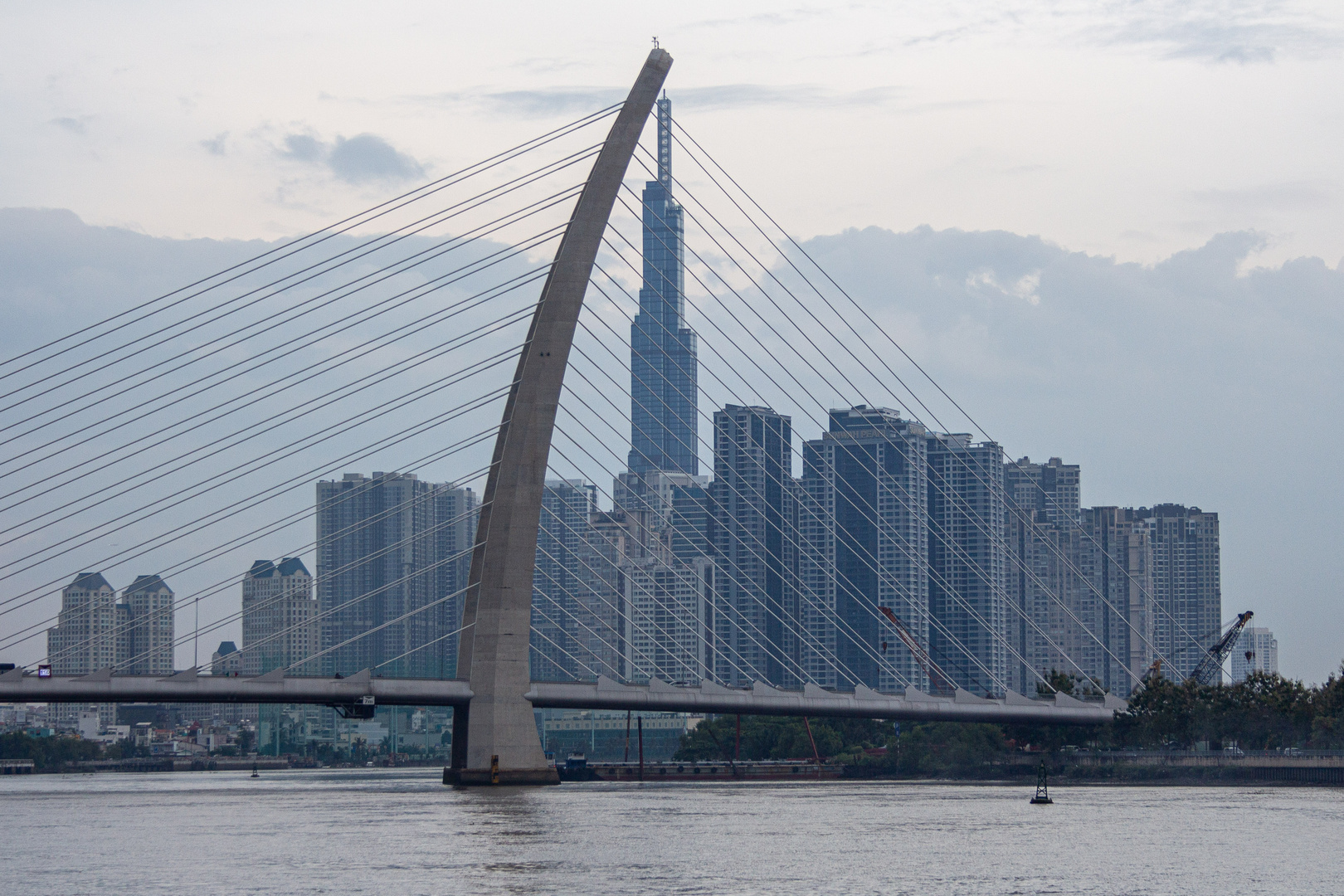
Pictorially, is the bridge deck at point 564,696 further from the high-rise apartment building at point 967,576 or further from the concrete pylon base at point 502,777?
the high-rise apartment building at point 967,576

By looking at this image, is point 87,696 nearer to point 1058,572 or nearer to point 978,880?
point 978,880

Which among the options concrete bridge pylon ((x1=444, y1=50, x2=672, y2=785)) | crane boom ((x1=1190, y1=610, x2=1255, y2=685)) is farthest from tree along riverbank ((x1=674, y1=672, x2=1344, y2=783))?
concrete bridge pylon ((x1=444, y1=50, x2=672, y2=785))

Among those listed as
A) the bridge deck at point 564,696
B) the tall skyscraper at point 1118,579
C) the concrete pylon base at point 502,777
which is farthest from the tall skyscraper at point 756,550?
the concrete pylon base at point 502,777

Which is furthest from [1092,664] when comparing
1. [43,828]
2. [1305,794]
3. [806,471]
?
[43,828]

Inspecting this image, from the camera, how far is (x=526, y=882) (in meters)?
32.1

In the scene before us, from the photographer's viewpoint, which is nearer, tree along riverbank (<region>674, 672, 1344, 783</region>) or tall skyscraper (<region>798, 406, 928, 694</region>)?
tree along riverbank (<region>674, 672, 1344, 783</region>)

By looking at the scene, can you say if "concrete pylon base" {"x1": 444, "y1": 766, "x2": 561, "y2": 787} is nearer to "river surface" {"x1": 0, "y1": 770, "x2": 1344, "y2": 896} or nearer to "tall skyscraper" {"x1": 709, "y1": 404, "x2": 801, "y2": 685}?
"river surface" {"x1": 0, "y1": 770, "x2": 1344, "y2": 896}

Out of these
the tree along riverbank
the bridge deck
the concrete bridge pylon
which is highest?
the concrete bridge pylon

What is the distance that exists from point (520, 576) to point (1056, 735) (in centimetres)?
5161

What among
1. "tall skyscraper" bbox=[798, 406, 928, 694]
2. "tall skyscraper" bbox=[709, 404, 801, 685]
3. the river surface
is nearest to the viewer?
the river surface

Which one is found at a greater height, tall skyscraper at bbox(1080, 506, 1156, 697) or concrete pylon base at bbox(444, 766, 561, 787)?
Answer: tall skyscraper at bbox(1080, 506, 1156, 697)

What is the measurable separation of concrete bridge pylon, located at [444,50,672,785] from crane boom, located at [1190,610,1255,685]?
2108 inches

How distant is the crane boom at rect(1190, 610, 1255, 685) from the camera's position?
10719 centimetres

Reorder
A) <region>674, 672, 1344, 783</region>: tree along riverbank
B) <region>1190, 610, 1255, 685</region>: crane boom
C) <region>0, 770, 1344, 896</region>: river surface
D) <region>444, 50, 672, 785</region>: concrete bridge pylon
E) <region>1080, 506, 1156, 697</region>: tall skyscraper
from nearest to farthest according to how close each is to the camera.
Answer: <region>0, 770, 1344, 896</region>: river surface, <region>444, 50, 672, 785</region>: concrete bridge pylon, <region>674, 672, 1344, 783</region>: tree along riverbank, <region>1190, 610, 1255, 685</region>: crane boom, <region>1080, 506, 1156, 697</region>: tall skyscraper
